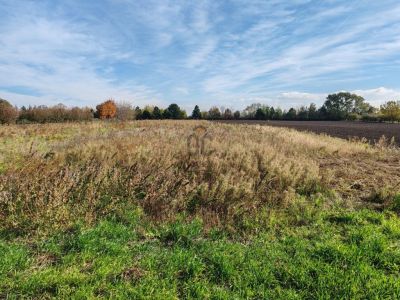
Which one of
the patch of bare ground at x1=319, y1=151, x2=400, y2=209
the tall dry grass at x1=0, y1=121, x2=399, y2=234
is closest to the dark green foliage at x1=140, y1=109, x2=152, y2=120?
the patch of bare ground at x1=319, y1=151, x2=400, y2=209

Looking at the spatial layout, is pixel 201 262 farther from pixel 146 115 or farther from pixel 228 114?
pixel 228 114

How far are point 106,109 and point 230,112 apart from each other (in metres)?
Result: 38.2

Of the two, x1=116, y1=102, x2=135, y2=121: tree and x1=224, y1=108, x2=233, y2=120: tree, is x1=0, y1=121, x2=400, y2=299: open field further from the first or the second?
x1=224, y1=108, x2=233, y2=120: tree

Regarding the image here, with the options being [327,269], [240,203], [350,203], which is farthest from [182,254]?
[350,203]

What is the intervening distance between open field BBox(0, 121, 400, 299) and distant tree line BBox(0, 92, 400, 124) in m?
41.6

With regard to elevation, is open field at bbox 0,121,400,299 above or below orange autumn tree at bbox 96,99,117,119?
below

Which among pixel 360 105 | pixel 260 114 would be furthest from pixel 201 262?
pixel 360 105

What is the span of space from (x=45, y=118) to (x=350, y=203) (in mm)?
45998

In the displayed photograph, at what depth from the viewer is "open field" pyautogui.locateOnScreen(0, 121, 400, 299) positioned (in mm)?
4047

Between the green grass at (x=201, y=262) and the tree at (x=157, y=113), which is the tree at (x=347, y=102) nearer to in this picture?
the tree at (x=157, y=113)

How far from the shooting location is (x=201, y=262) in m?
4.58

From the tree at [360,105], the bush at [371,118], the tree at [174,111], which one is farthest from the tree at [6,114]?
the tree at [360,105]

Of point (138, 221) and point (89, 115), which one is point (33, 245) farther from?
point (89, 115)

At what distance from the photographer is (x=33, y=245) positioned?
16.3 ft
